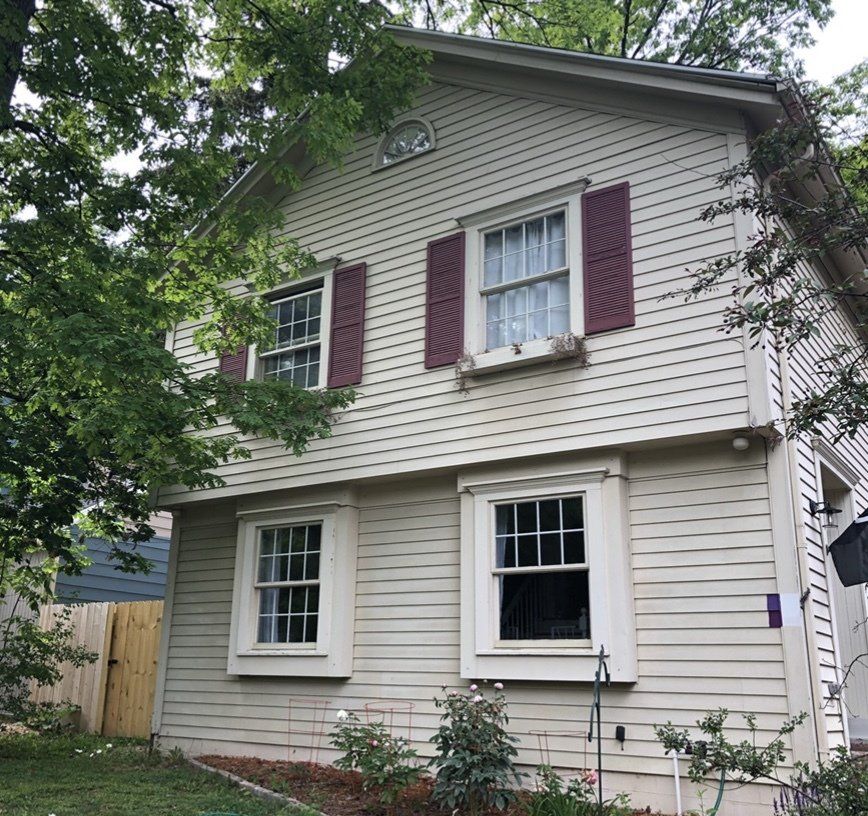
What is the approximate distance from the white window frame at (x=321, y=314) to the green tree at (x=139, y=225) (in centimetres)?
30

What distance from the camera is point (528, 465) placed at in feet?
26.6

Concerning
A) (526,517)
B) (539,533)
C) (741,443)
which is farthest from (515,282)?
(741,443)

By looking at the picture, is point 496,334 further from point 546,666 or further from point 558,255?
point 546,666

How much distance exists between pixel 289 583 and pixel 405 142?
17.6 feet

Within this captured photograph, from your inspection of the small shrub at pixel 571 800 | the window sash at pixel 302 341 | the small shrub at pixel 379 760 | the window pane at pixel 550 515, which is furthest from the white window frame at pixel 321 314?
the small shrub at pixel 571 800

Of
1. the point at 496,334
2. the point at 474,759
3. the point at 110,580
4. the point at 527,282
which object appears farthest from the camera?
the point at 110,580

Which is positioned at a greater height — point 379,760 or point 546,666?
point 546,666

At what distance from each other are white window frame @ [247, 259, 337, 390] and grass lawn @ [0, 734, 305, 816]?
441 cm

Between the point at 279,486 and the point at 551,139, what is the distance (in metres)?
4.87

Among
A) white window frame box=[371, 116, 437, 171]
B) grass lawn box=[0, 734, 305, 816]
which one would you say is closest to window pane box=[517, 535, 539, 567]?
grass lawn box=[0, 734, 305, 816]

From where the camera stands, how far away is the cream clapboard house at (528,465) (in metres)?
6.99

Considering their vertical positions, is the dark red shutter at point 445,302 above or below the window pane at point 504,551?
above

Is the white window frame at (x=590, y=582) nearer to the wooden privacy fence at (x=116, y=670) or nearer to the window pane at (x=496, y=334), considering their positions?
the window pane at (x=496, y=334)

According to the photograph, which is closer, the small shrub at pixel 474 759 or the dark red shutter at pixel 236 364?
the small shrub at pixel 474 759
